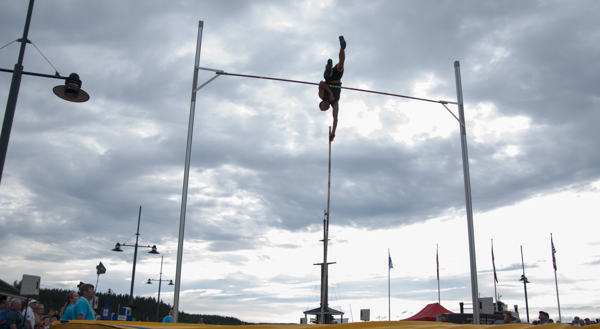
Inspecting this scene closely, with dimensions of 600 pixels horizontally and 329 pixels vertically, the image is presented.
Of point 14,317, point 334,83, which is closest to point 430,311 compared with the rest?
point 334,83

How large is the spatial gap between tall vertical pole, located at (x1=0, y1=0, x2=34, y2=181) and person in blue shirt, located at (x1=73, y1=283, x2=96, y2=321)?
1840 mm

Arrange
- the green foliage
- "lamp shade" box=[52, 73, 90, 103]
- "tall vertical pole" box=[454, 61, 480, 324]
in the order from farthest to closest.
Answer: the green foliage, "tall vertical pole" box=[454, 61, 480, 324], "lamp shade" box=[52, 73, 90, 103]

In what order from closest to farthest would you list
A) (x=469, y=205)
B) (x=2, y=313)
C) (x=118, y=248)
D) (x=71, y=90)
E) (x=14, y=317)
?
(x=14, y=317), (x=71, y=90), (x=2, y=313), (x=469, y=205), (x=118, y=248)

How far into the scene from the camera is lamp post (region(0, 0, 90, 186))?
5.46 meters

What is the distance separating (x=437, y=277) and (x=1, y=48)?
2339 cm

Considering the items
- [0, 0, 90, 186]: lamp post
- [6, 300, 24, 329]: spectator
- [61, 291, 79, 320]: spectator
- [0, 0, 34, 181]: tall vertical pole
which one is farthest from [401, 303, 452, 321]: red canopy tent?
[0, 0, 34, 181]: tall vertical pole

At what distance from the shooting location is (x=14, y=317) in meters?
5.86

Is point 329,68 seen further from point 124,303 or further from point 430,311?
point 124,303

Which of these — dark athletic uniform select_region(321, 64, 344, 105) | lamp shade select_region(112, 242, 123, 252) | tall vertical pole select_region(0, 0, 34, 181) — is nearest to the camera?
tall vertical pole select_region(0, 0, 34, 181)

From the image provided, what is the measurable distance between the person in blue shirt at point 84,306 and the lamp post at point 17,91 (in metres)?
1.84

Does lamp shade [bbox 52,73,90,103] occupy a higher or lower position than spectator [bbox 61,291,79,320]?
higher

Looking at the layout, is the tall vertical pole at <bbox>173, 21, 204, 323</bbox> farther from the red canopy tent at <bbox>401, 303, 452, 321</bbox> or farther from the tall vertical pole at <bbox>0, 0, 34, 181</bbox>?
the red canopy tent at <bbox>401, 303, 452, 321</bbox>

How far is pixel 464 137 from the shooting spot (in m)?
9.26

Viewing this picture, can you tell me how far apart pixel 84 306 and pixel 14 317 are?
1923mm
